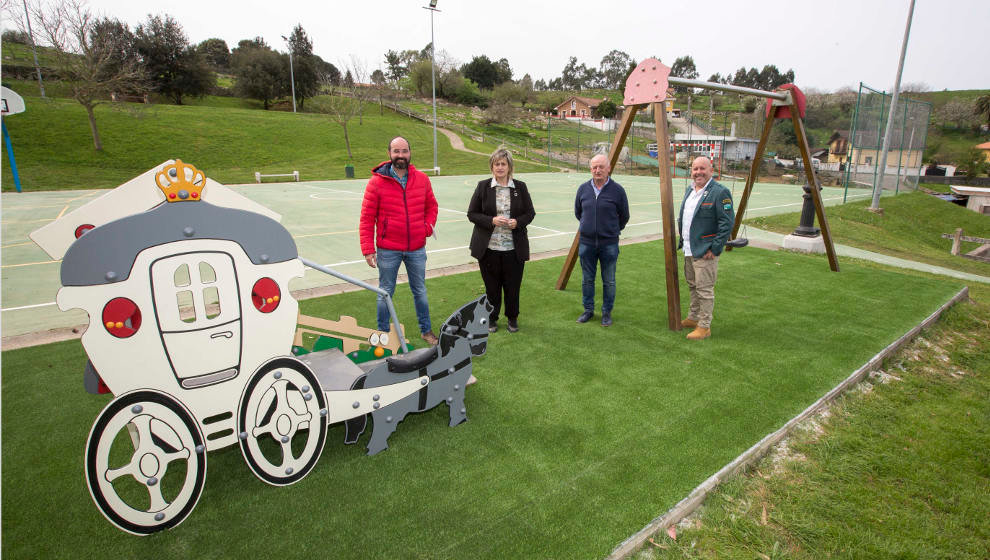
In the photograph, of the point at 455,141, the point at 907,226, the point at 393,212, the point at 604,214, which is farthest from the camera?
the point at 455,141

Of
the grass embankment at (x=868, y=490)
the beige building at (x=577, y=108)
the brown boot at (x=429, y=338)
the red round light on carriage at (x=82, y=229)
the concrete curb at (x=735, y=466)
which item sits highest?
the beige building at (x=577, y=108)

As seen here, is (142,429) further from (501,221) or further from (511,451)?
(501,221)

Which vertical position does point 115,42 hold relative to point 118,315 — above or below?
above

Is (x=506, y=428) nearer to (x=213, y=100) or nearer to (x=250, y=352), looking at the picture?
(x=250, y=352)

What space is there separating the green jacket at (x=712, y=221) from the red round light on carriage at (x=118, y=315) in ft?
14.1

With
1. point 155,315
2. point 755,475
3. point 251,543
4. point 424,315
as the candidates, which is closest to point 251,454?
point 251,543

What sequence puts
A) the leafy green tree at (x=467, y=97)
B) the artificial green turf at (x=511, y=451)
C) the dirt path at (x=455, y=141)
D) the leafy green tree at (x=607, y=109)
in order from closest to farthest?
the artificial green turf at (x=511, y=451), the dirt path at (x=455, y=141), the leafy green tree at (x=607, y=109), the leafy green tree at (x=467, y=97)

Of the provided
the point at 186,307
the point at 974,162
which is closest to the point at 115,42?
the point at 186,307

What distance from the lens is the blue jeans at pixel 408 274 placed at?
4.18 meters

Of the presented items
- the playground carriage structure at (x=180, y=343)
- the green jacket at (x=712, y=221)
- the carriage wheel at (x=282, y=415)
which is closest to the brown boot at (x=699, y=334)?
the green jacket at (x=712, y=221)

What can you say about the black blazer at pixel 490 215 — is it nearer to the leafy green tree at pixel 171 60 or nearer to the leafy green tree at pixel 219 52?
the leafy green tree at pixel 171 60

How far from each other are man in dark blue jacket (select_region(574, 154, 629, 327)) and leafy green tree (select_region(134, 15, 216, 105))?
5189 centimetres

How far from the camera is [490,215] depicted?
4512mm

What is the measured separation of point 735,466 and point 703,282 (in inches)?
86.7
